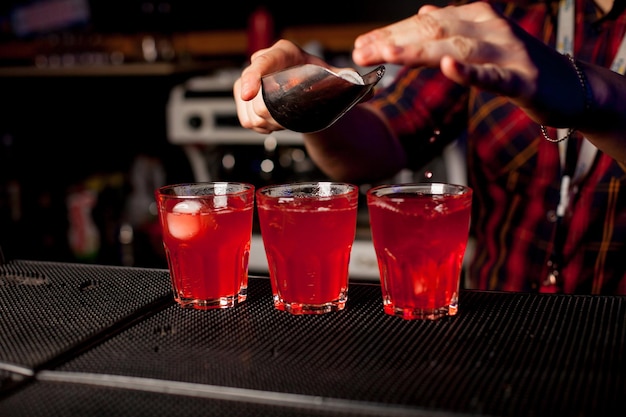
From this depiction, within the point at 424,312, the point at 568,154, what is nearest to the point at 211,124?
the point at 568,154

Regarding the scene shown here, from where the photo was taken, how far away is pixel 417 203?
0.83m

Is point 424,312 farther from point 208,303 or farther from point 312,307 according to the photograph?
point 208,303

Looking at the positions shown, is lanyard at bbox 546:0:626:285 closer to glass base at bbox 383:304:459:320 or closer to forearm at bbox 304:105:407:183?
forearm at bbox 304:105:407:183

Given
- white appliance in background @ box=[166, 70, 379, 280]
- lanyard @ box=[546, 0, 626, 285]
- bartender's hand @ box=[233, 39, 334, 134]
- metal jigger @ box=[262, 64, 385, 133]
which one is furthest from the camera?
white appliance in background @ box=[166, 70, 379, 280]

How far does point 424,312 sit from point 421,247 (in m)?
0.08

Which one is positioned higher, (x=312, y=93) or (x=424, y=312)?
(x=312, y=93)

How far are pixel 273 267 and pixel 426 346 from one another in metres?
0.24

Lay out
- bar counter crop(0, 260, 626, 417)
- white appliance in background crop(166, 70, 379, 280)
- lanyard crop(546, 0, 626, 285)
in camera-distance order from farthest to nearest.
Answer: white appliance in background crop(166, 70, 379, 280)
lanyard crop(546, 0, 626, 285)
bar counter crop(0, 260, 626, 417)

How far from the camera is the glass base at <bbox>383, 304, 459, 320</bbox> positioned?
85 centimetres

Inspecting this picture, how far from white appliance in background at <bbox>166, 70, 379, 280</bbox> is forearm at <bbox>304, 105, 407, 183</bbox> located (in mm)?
1060

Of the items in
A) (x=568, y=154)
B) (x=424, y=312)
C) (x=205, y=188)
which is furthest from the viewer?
(x=568, y=154)

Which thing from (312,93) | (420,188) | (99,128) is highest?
(312,93)

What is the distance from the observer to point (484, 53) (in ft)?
2.44

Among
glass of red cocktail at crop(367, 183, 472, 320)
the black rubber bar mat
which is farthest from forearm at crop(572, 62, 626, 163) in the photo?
the black rubber bar mat
